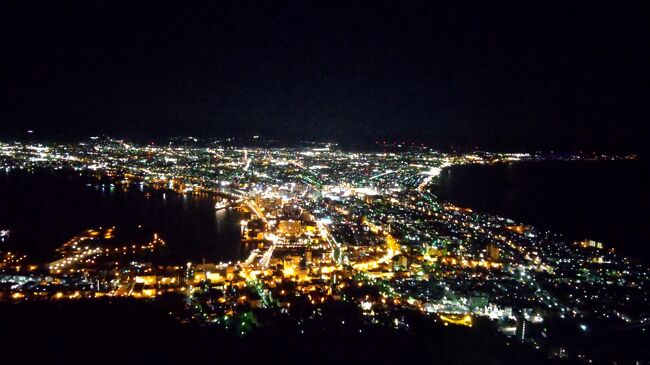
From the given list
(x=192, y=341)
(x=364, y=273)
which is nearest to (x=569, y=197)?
(x=364, y=273)

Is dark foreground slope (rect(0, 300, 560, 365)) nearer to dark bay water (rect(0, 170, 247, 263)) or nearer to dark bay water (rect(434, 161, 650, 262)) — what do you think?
dark bay water (rect(0, 170, 247, 263))

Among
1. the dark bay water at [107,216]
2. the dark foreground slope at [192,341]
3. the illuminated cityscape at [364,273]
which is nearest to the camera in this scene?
the dark foreground slope at [192,341]

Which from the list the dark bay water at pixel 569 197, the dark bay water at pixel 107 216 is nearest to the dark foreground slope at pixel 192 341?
the dark bay water at pixel 107 216

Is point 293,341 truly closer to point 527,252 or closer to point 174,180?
point 527,252

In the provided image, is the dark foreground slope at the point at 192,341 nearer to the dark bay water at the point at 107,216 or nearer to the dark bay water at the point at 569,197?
the dark bay water at the point at 107,216

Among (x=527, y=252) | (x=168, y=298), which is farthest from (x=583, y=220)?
(x=168, y=298)

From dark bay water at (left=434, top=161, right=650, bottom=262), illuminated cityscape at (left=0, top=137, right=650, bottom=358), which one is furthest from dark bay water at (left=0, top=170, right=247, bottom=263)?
dark bay water at (left=434, top=161, right=650, bottom=262)
